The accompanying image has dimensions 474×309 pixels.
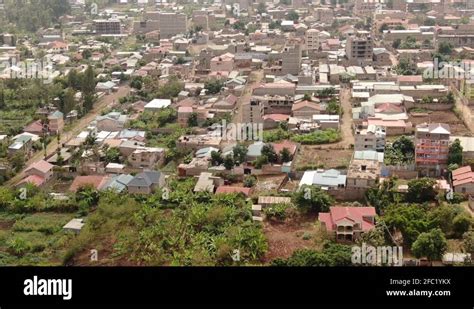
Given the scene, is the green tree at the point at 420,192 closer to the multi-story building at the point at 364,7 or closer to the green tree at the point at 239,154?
the green tree at the point at 239,154

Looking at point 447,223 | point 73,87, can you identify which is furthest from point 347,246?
point 73,87

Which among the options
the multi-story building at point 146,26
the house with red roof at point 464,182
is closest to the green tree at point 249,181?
the house with red roof at point 464,182

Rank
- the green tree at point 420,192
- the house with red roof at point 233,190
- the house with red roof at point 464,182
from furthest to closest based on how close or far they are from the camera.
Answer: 1. the house with red roof at point 233,190
2. the house with red roof at point 464,182
3. the green tree at point 420,192

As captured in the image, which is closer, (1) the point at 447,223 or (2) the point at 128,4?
(1) the point at 447,223
